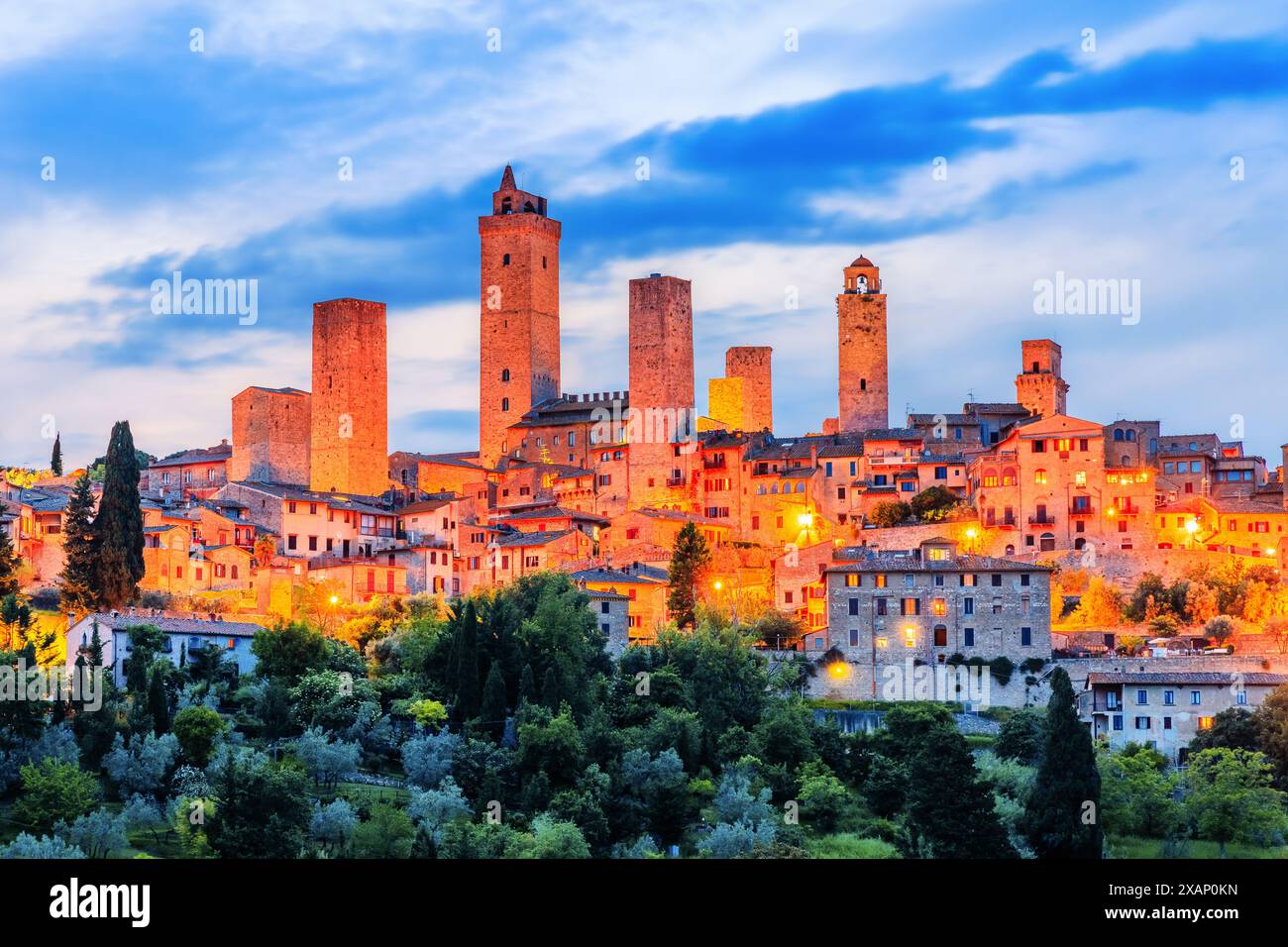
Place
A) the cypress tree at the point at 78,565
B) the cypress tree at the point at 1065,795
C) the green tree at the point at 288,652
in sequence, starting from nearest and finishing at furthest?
the cypress tree at the point at 1065,795, the green tree at the point at 288,652, the cypress tree at the point at 78,565

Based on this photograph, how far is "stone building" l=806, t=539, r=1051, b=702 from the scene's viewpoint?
55.4 meters

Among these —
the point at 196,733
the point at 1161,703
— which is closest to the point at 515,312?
the point at 1161,703

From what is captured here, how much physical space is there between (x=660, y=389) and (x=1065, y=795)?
1425 inches

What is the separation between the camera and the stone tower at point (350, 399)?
258 ft

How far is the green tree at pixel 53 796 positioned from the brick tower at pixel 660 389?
33.9 m

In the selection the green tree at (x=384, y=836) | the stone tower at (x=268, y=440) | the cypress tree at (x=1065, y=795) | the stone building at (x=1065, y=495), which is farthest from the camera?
the stone tower at (x=268, y=440)

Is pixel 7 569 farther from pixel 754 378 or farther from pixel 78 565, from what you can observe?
pixel 754 378

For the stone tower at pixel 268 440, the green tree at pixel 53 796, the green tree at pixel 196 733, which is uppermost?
the stone tower at pixel 268 440

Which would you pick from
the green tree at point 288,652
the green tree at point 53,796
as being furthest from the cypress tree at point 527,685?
the green tree at point 53,796

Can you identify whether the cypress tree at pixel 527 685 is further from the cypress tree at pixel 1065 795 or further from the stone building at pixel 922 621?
the cypress tree at pixel 1065 795
